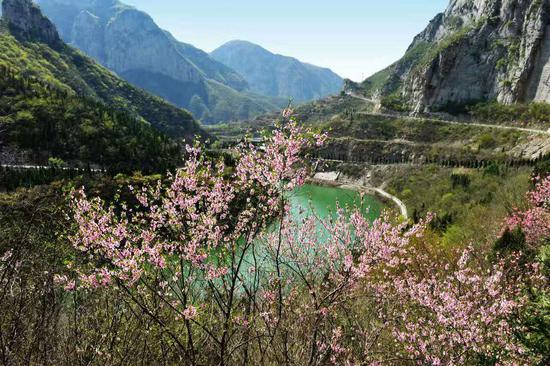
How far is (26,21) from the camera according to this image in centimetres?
18175

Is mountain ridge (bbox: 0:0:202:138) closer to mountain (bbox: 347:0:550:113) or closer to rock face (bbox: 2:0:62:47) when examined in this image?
rock face (bbox: 2:0:62:47)

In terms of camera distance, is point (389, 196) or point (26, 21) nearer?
point (389, 196)

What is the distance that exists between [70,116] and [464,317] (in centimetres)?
9493

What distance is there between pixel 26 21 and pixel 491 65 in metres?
202

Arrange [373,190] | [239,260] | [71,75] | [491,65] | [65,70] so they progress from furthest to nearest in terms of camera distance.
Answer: [65,70]
[71,75]
[491,65]
[373,190]
[239,260]

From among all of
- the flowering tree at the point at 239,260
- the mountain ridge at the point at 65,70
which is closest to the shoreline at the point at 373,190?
the flowering tree at the point at 239,260

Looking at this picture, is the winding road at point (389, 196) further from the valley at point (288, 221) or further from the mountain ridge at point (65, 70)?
the mountain ridge at point (65, 70)

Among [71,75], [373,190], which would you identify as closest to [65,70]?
[71,75]

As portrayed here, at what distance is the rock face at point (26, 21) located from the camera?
177500 millimetres

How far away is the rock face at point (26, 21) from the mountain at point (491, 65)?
538ft

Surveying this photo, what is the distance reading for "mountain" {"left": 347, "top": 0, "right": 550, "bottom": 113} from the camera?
112500mm

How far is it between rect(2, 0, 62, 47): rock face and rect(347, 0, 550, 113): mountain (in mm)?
164031

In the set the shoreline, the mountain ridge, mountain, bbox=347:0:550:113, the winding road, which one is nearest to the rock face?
the mountain ridge

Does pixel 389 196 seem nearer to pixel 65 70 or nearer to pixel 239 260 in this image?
pixel 239 260
